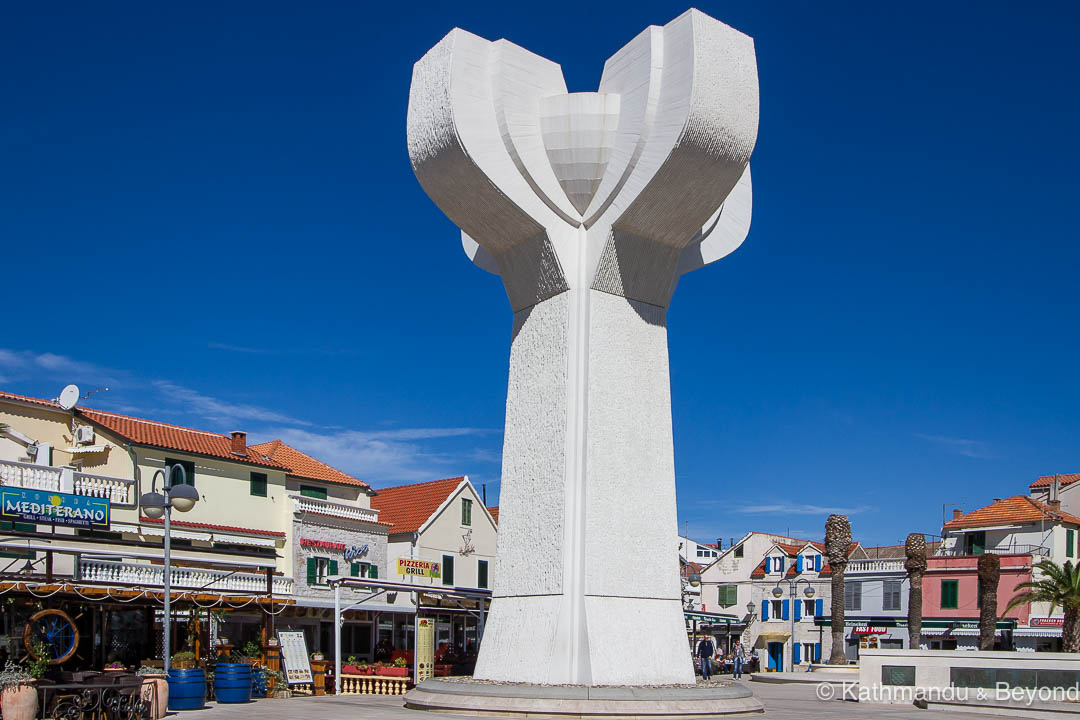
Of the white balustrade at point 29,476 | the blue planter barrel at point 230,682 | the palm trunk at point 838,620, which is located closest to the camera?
the blue planter barrel at point 230,682

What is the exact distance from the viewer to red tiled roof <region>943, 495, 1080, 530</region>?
51344 mm

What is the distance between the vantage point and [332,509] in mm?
39469

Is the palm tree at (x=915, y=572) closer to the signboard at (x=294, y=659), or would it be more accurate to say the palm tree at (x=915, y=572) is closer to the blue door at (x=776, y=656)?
the blue door at (x=776, y=656)

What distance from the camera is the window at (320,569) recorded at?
38.0m

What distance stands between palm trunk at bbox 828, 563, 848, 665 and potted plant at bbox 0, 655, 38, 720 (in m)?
31.2

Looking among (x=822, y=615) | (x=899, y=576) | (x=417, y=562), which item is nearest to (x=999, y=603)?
(x=899, y=576)

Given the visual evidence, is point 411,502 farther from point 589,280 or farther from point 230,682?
point 589,280

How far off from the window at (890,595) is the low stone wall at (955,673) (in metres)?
31.8

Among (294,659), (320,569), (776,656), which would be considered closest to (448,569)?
(320,569)

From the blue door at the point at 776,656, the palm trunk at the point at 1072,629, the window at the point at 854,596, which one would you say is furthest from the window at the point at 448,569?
the window at the point at 854,596

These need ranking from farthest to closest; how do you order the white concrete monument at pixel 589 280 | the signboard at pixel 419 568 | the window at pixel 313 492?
1. the window at pixel 313 492
2. the signboard at pixel 419 568
3. the white concrete monument at pixel 589 280

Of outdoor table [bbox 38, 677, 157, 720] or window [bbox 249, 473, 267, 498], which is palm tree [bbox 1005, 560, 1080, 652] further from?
outdoor table [bbox 38, 677, 157, 720]

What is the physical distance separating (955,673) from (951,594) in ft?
101

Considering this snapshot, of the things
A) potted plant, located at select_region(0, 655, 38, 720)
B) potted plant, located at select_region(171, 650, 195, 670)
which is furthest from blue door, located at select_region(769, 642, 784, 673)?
potted plant, located at select_region(0, 655, 38, 720)
